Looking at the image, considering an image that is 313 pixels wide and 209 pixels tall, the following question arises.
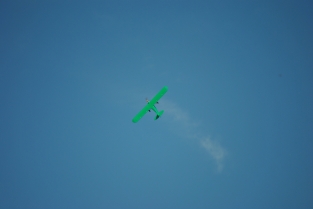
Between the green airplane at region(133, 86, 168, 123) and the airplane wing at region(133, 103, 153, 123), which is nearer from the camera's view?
the green airplane at region(133, 86, 168, 123)

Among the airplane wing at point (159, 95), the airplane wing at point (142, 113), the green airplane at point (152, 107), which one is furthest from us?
the airplane wing at point (142, 113)

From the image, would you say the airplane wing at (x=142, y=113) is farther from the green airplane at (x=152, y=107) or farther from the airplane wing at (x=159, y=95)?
the airplane wing at (x=159, y=95)

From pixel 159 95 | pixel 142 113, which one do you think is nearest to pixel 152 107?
pixel 142 113

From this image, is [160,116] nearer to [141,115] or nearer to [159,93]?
[141,115]

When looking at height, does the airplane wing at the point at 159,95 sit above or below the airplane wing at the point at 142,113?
above

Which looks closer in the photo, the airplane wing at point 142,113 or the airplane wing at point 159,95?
the airplane wing at point 159,95

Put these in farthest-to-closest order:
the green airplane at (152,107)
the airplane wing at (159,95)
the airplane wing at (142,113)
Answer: the airplane wing at (142,113) < the green airplane at (152,107) < the airplane wing at (159,95)

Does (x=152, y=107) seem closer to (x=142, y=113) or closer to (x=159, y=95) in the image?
(x=142, y=113)

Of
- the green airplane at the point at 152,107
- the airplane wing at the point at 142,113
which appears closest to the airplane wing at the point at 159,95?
the green airplane at the point at 152,107

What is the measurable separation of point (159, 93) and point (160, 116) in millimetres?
5586

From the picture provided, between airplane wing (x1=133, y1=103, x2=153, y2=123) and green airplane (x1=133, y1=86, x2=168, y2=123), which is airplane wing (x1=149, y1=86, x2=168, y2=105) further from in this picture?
airplane wing (x1=133, y1=103, x2=153, y2=123)

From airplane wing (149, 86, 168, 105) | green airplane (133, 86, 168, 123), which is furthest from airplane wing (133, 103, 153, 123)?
airplane wing (149, 86, 168, 105)

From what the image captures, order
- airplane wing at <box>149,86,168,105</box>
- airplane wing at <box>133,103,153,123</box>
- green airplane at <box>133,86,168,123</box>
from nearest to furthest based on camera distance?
1. airplane wing at <box>149,86,168,105</box>
2. green airplane at <box>133,86,168,123</box>
3. airplane wing at <box>133,103,153,123</box>

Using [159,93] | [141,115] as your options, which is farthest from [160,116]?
[159,93]
